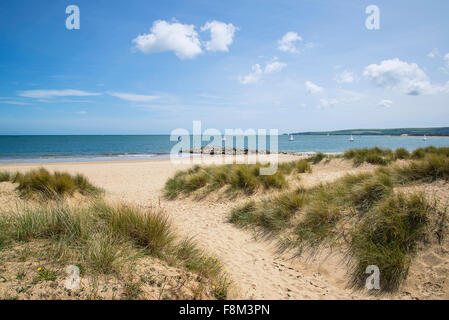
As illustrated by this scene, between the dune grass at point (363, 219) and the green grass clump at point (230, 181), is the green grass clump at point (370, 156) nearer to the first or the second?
the dune grass at point (363, 219)

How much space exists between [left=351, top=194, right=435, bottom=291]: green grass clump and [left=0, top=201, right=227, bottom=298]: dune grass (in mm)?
2548

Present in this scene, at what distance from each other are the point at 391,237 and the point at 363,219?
0.80 meters

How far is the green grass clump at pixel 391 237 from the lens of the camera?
3742 millimetres

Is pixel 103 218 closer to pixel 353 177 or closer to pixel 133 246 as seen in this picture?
pixel 133 246

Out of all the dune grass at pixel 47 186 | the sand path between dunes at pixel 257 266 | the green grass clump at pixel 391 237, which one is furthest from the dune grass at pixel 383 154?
the dune grass at pixel 47 186

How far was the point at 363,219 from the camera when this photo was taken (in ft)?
16.5

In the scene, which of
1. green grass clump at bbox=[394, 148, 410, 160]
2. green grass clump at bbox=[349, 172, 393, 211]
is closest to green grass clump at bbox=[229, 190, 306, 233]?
green grass clump at bbox=[349, 172, 393, 211]

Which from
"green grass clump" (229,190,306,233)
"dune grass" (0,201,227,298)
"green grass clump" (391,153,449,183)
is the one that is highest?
"green grass clump" (391,153,449,183)

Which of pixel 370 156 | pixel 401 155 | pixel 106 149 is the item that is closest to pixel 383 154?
pixel 401 155

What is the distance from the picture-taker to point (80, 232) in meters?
3.55

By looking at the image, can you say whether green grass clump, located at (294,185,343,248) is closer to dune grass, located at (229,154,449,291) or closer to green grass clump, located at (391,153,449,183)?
dune grass, located at (229,154,449,291)

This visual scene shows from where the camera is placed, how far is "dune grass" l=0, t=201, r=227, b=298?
3.05 metres

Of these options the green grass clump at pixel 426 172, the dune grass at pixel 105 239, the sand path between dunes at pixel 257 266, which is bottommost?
the sand path between dunes at pixel 257 266

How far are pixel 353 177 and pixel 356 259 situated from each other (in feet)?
11.6
